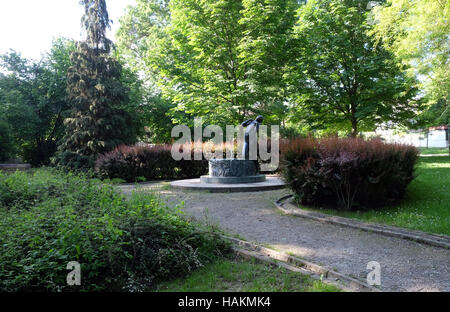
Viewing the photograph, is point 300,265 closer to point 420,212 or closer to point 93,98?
point 420,212

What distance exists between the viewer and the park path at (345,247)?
378 cm

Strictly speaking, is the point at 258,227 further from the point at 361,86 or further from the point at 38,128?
the point at 38,128

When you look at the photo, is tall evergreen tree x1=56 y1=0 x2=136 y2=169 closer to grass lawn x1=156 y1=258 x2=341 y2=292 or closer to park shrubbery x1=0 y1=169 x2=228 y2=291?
park shrubbery x1=0 y1=169 x2=228 y2=291

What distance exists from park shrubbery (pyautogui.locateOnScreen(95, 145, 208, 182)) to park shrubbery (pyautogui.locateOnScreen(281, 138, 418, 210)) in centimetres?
910

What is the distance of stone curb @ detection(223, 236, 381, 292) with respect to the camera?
3.44m

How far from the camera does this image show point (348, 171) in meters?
7.10

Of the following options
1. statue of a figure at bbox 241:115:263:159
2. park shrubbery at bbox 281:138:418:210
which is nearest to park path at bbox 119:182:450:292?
park shrubbery at bbox 281:138:418:210

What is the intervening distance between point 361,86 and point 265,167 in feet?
26.7

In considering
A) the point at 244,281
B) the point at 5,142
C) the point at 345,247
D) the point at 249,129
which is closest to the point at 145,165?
A: the point at 249,129

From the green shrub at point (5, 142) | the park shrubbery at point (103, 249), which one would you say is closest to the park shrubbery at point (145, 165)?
the green shrub at point (5, 142)

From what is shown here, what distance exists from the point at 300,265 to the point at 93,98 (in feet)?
64.0

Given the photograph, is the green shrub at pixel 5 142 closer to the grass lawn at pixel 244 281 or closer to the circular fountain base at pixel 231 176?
the circular fountain base at pixel 231 176
